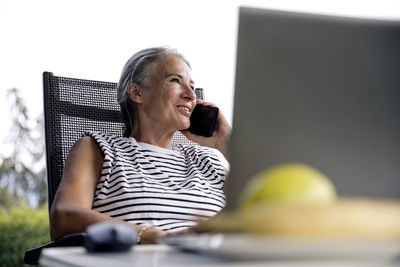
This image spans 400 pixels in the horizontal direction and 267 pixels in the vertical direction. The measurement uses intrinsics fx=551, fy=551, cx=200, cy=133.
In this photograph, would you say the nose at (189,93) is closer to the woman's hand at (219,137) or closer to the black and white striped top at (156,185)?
the woman's hand at (219,137)

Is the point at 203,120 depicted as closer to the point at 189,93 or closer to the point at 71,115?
the point at 189,93

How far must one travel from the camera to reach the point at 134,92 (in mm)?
2271

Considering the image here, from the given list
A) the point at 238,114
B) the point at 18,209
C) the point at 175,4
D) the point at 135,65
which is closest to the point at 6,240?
the point at 18,209

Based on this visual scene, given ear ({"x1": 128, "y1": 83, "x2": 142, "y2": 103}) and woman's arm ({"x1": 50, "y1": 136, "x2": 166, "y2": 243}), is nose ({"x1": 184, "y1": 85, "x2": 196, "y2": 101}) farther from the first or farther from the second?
woman's arm ({"x1": 50, "y1": 136, "x2": 166, "y2": 243})

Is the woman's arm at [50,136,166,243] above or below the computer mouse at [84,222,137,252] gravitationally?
below

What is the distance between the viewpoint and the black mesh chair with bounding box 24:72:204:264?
1.98 meters

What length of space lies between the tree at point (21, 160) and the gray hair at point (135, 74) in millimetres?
4295

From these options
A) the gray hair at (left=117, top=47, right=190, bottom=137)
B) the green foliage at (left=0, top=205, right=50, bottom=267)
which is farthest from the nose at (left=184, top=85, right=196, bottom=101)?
the green foliage at (left=0, top=205, right=50, bottom=267)

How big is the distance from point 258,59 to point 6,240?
5521 mm

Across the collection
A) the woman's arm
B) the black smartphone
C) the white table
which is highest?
the black smartphone

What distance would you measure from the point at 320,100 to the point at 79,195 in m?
1.14

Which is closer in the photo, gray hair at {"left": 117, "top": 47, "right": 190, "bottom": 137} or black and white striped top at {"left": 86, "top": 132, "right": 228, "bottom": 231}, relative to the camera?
black and white striped top at {"left": 86, "top": 132, "right": 228, "bottom": 231}

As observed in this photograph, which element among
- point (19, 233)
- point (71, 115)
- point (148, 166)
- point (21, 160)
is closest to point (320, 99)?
point (148, 166)

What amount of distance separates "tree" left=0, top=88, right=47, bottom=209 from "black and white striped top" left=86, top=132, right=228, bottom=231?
4.50 metres
